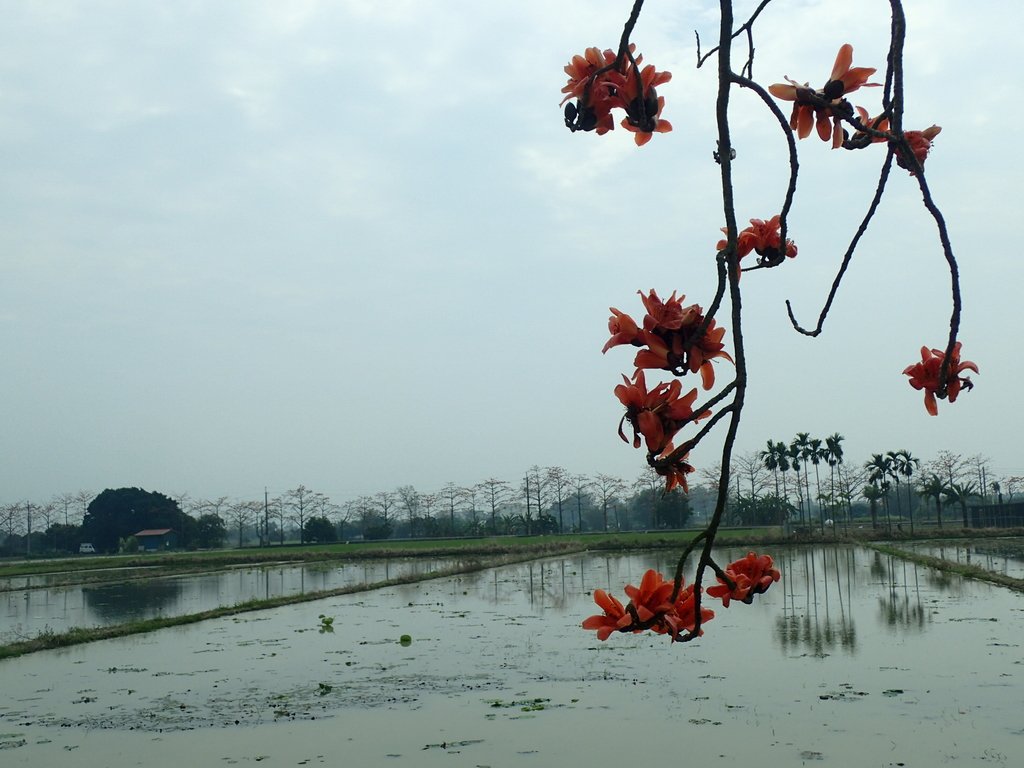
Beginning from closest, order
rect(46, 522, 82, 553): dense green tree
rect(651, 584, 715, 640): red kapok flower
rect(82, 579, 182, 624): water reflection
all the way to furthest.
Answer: rect(651, 584, 715, 640): red kapok flower
rect(82, 579, 182, 624): water reflection
rect(46, 522, 82, 553): dense green tree

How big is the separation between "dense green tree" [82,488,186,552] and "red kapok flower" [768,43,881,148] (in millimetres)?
56837

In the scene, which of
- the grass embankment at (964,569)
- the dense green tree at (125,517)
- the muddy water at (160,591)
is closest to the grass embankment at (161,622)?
the muddy water at (160,591)

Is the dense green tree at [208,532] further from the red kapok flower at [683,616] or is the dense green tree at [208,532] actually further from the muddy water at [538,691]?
the red kapok flower at [683,616]

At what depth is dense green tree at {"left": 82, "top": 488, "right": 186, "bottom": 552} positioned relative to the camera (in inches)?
2158

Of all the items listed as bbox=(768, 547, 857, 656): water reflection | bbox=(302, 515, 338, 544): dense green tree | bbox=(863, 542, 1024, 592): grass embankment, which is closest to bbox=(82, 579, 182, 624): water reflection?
bbox=(768, 547, 857, 656): water reflection

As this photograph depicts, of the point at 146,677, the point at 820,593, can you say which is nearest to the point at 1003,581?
the point at 820,593

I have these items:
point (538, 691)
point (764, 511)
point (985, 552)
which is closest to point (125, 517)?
point (764, 511)

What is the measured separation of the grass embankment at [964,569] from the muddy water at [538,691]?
1176mm

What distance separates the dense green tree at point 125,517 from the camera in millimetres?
54812

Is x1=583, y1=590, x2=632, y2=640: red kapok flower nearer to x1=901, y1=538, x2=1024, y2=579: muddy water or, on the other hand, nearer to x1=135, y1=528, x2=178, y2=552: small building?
x1=901, y1=538, x2=1024, y2=579: muddy water

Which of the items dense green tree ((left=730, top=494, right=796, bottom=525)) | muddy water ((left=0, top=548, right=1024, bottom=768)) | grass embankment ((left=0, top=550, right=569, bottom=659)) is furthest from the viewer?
dense green tree ((left=730, top=494, right=796, bottom=525))

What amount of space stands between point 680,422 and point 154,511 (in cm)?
5868

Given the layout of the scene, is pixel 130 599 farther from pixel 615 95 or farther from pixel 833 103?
pixel 833 103

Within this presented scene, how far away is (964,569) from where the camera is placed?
2114 cm
